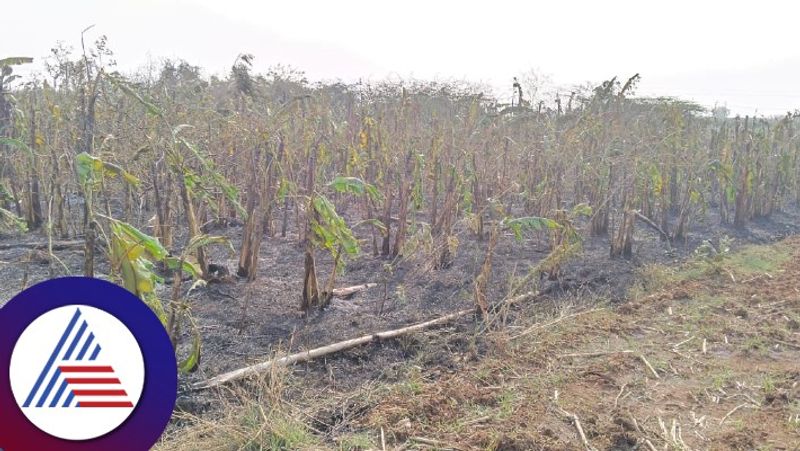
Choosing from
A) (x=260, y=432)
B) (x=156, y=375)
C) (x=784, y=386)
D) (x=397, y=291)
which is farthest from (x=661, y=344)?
(x=156, y=375)

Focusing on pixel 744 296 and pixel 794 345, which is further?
pixel 744 296

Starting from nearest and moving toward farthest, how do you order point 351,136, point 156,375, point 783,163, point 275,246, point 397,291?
point 156,375, point 397,291, point 275,246, point 351,136, point 783,163

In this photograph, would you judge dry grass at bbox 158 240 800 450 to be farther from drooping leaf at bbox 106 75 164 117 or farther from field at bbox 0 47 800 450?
drooping leaf at bbox 106 75 164 117

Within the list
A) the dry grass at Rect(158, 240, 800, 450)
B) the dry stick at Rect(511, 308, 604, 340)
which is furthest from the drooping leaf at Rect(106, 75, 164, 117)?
the dry stick at Rect(511, 308, 604, 340)

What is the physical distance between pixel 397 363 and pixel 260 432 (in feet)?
3.99

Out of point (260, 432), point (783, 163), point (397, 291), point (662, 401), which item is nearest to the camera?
point (260, 432)

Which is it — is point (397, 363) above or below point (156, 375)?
below

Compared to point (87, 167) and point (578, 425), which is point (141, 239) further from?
point (578, 425)

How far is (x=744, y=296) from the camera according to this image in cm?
540

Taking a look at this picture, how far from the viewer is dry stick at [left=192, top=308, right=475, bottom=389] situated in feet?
10.4

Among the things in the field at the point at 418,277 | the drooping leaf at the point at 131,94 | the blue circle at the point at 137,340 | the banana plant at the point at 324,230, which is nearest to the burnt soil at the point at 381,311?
the field at the point at 418,277

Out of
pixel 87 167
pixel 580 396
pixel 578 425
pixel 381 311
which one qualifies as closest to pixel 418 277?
pixel 381 311

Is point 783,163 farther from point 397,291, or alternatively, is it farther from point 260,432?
point 260,432

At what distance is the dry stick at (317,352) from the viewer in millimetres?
3168
